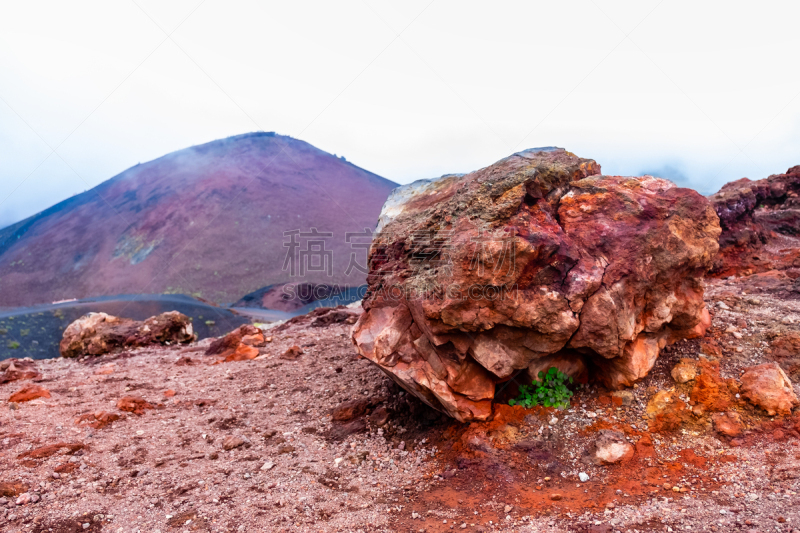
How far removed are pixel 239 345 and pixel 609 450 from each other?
7.80 metres

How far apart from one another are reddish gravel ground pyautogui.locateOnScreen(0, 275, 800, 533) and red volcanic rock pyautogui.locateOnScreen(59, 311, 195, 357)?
469cm

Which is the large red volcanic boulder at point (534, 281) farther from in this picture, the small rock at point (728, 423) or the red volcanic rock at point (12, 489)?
the red volcanic rock at point (12, 489)

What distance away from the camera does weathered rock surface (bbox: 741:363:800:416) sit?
4109mm

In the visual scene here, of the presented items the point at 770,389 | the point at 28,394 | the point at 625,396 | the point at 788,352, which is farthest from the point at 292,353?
the point at 788,352

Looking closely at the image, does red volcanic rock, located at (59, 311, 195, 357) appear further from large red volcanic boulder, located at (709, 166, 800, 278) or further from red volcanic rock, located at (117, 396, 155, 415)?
large red volcanic boulder, located at (709, 166, 800, 278)

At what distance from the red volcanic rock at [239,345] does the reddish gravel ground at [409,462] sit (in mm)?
Answer: 2487

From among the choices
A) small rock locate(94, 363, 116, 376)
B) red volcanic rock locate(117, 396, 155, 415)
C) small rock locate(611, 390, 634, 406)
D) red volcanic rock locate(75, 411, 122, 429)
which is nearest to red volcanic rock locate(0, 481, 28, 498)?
red volcanic rock locate(75, 411, 122, 429)

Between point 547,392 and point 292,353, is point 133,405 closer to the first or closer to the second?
point 292,353

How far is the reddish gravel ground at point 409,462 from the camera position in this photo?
11.4ft

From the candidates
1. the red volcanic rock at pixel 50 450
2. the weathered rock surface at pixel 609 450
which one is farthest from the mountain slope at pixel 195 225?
the weathered rock surface at pixel 609 450

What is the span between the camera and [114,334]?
1102cm

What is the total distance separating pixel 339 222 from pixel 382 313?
2101 centimetres

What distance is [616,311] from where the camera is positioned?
4.24 meters

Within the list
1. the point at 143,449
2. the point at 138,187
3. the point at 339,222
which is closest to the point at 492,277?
the point at 143,449
